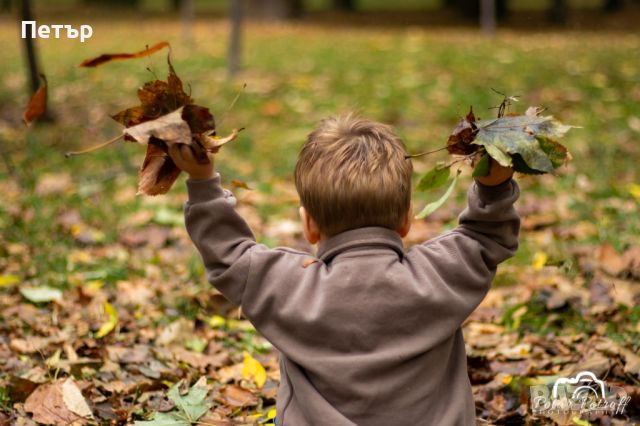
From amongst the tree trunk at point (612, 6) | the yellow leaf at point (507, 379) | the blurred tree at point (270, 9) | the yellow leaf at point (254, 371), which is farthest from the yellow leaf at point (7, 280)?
the tree trunk at point (612, 6)

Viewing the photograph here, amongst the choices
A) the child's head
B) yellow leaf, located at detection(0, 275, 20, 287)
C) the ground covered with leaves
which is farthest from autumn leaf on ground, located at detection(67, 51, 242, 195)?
yellow leaf, located at detection(0, 275, 20, 287)

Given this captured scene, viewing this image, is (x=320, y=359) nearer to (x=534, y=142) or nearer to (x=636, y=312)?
(x=534, y=142)

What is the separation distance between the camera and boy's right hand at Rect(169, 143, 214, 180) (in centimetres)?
179

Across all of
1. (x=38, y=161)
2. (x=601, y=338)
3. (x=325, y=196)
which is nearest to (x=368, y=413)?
(x=325, y=196)

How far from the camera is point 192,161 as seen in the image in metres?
1.81

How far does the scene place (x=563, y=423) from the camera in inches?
92.3

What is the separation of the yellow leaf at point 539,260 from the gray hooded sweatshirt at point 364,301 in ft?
5.72

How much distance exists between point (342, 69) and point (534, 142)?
8.10 m

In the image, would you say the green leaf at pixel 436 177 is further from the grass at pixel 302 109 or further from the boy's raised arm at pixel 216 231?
the boy's raised arm at pixel 216 231

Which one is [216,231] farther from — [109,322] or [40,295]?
[40,295]

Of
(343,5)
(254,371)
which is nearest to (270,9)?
(343,5)

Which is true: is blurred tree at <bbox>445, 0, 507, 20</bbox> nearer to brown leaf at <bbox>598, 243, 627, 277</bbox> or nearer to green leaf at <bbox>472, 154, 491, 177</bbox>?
brown leaf at <bbox>598, 243, 627, 277</bbox>

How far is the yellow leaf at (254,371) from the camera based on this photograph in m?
2.71

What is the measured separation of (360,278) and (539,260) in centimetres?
204
